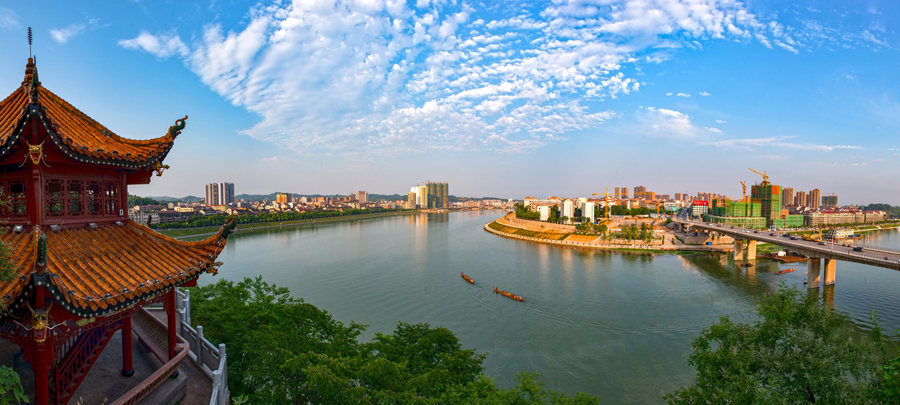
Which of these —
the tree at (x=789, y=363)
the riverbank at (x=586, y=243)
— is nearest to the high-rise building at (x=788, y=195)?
the riverbank at (x=586, y=243)

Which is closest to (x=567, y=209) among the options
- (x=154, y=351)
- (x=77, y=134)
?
(x=154, y=351)

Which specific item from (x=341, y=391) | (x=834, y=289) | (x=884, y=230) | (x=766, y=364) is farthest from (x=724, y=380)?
(x=884, y=230)

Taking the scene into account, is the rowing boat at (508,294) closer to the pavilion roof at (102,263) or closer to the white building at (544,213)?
the pavilion roof at (102,263)

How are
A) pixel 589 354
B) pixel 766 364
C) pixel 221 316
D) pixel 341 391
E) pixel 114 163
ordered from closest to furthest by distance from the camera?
pixel 114 163
pixel 341 391
pixel 766 364
pixel 221 316
pixel 589 354

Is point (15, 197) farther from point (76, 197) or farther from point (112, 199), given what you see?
point (112, 199)

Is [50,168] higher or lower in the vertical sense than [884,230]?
higher

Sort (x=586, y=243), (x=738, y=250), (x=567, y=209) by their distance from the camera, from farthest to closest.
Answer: (x=567, y=209) < (x=586, y=243) < (x=738, y=250)

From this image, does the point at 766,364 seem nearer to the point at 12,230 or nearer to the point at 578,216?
the point at 12,230
